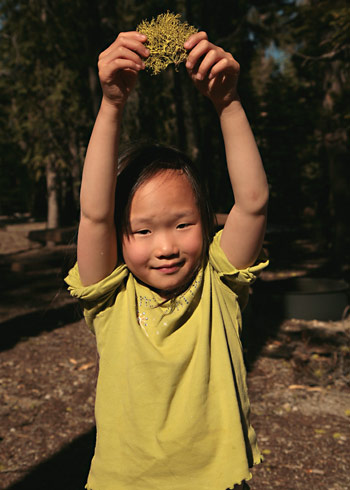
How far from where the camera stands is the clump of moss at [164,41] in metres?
1.27

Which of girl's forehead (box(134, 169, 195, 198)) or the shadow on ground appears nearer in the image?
girl's forehead (box(134, 169, 195, 198))

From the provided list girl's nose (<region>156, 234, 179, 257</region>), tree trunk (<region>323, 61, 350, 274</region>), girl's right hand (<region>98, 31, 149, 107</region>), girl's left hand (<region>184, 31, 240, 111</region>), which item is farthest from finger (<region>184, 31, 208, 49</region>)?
tree trunk (<region>323, 61, 350, 274</region>)

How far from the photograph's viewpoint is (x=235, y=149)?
53.7 inches

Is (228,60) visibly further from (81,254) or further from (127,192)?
(81,254)

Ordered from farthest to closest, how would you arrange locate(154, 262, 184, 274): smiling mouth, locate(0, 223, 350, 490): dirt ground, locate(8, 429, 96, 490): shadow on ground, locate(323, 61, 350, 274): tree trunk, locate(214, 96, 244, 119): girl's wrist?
locate(323, 61, 350, 274): tree trunk
locate(0, 223, 350, 490): dirt ground
locate(8, 429, 96, 490): shadow on ground
locate(154, 262, 184, 274): smiling mouth
locate(214, 96, 244, 119): girl's wrist

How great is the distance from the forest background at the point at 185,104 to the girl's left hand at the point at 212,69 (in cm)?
496

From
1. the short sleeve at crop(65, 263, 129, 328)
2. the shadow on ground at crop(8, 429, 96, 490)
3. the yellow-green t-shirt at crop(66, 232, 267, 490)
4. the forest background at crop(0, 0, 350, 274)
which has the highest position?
the forest background at crop(0, 0, 350, 274)

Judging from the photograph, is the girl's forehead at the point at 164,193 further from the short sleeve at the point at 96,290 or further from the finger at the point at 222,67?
the finger at the point at 222,67

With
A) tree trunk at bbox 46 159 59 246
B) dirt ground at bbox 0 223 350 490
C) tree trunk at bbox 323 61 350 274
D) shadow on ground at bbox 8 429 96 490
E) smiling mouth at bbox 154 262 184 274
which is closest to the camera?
smiling mouth at bbox 154 262 184 274

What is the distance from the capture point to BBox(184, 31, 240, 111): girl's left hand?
4.07 ft

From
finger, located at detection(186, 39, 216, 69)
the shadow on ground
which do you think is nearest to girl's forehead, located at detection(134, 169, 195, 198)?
finger, located at detection(186, 39, 216, 69)

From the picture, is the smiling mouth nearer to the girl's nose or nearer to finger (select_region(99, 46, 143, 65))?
the girl's nose

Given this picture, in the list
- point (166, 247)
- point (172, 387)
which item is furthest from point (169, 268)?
point (172, 387)

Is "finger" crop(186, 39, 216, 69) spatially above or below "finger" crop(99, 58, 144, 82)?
above
